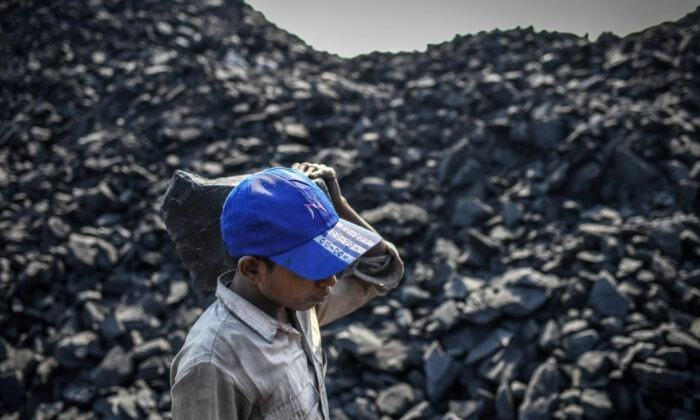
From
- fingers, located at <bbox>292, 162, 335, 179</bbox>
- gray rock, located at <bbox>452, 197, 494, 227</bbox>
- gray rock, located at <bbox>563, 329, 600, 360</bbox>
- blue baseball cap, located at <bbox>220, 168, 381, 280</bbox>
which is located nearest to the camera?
blue baseball cap, located at <bbox>220, 168, 381, 280</bbox>

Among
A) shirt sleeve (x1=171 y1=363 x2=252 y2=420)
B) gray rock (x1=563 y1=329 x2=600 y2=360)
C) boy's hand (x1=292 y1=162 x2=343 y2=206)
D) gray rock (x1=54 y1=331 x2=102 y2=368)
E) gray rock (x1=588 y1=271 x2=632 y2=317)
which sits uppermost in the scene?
boy's hand (x1=292 y1=162 x2=343 y2=206)

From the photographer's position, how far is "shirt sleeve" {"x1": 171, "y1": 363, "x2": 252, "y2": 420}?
3.58 feet

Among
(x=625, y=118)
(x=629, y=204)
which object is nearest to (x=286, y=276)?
(x=629, y=204)

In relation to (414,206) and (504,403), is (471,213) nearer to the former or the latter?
(414,206)

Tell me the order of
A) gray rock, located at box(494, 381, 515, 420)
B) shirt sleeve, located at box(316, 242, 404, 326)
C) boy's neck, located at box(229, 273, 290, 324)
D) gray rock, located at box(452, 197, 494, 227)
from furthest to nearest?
gray rock, located at box(452, 197, 494, 227)
gray rock, located at box(494, 381, 515, 420)
shirt sleeve, located at box(316, 242, 404, 326)
boy's neck, located at box(229, 273, 290, 324)

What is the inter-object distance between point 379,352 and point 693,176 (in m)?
4.83

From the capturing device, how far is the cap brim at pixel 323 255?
122 cm

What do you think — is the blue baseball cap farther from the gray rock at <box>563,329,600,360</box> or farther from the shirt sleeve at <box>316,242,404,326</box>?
the gray rock at <box>563,329,600,360</box>

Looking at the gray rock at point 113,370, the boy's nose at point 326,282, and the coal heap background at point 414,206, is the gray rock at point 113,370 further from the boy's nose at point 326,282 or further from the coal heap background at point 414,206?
the boy's nose at point 326,282

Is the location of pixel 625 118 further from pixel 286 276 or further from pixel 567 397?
pixel 286 276

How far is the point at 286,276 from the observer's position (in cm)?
127

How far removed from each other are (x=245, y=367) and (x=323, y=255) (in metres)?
0.38

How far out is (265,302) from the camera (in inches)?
54.1

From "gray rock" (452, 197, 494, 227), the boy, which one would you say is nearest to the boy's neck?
the boy
